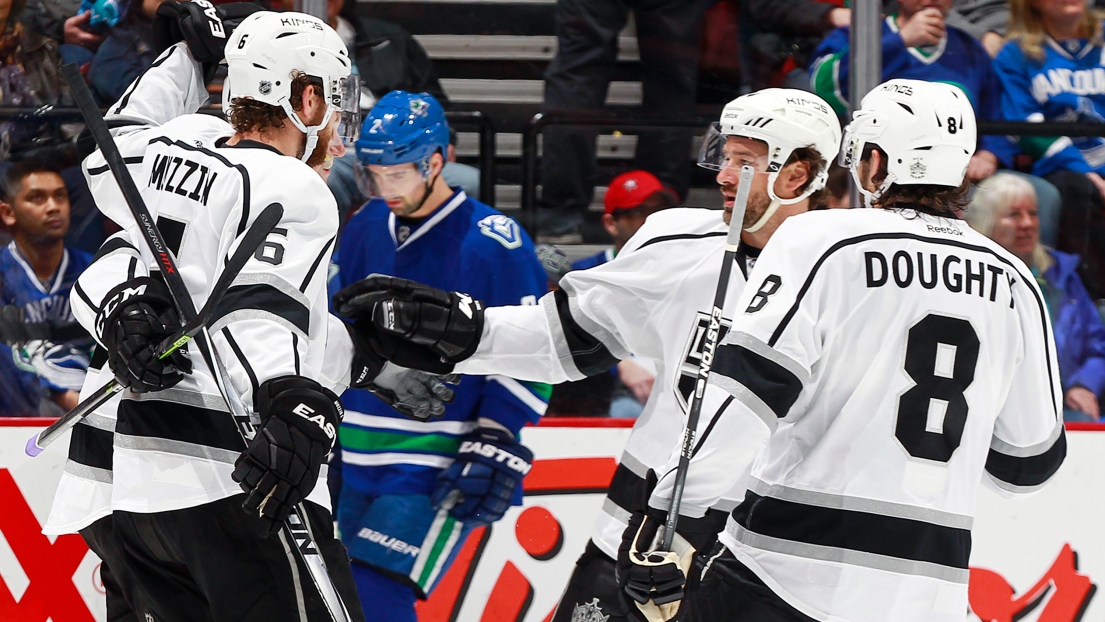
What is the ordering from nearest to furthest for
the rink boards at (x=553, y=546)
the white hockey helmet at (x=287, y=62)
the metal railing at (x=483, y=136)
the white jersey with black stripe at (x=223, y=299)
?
the white jersey with black stripe at (x=223, y=299), the white hockey helmet at (x=287, y=62), the rink boards at (x=553, y=546), the metal railing at (x=483, y=136)

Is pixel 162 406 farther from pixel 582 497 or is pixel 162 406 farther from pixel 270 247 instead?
pixel 582 497

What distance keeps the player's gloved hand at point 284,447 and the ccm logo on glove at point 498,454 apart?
117cm

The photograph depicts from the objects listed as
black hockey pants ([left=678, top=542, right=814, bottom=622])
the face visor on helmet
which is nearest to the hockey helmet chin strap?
the face visor on helmet

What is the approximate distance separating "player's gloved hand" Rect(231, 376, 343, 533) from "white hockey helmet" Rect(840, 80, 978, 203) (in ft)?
3.02

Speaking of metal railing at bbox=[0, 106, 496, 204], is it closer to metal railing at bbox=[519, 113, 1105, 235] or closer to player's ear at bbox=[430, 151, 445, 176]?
metal railing at bbox=[519, 113, 1105, 235]

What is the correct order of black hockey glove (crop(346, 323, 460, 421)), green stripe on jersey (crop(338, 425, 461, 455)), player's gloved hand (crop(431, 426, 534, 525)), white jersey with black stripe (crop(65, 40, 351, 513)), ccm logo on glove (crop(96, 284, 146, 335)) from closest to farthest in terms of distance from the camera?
white jersey with black stripe (crop(65, 40, 351, 513)), ccm logo on glove (crop(96, 284, 146, 335)), black hockey glove (crop(346, 323, 460, 421)), player's gloved hand (crop(431, 426, 534, 525)), green stripe on jersey (crop(338, 425, 461, 455))

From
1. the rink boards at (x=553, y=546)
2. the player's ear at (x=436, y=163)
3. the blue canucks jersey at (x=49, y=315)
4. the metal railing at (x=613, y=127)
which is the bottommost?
the rink boards at (x=553, y=546)

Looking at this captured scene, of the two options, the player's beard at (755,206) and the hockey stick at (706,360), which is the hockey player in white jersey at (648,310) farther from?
the hockey stick at (706,360)

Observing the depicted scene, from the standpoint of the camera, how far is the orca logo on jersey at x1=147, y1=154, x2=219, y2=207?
1.99 metres

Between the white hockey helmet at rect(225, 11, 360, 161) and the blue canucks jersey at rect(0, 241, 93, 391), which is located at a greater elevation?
the white hockey helmet at rect(225, 11, 360, 161)

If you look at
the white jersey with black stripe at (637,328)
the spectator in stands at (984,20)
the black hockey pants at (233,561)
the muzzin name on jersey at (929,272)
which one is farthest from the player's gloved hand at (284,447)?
the spectator in stands at (984,20)

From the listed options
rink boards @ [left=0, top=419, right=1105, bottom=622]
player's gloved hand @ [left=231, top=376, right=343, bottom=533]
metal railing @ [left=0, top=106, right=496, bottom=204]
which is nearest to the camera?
player's gloved hand @ [left=231, top=376, right=343, bottom=533]

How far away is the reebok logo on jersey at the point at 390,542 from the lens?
3.01 metres

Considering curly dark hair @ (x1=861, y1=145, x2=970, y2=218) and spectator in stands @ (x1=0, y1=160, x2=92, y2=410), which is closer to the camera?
curly dark hair @ (x1=861, y1=145, x2=970, y2=218)
